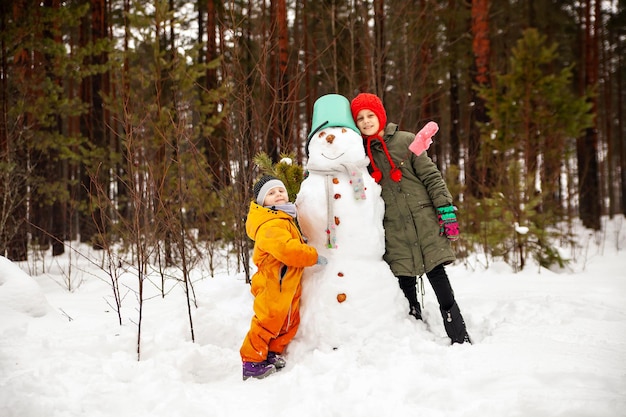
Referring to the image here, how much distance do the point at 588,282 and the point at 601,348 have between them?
2.74m

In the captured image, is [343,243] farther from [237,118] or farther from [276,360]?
[237,118]

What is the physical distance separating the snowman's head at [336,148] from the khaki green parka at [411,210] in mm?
296

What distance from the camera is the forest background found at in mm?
3971

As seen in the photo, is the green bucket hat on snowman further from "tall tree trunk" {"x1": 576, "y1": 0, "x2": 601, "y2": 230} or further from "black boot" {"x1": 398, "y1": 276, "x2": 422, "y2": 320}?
"tall tree trunk" {"x1": 576, "y1": 0, "x2": 601, "y2": 230}

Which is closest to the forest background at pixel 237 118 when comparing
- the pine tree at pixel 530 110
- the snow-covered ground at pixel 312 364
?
the pine tree at pixel 530 110

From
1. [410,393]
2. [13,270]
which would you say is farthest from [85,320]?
[410,393]

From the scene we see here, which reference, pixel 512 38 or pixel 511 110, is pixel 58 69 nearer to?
pixel 511 110

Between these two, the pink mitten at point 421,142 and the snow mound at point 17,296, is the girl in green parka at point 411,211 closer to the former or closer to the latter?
the pink mitten at point 421,142

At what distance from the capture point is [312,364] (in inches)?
96.3

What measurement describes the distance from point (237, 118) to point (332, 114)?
4.92 feet

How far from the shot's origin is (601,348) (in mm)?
2375

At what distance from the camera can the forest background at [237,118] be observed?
13.0 ft

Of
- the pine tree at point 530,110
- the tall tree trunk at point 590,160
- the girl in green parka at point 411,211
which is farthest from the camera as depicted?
the tall tree trunk at point 590,160

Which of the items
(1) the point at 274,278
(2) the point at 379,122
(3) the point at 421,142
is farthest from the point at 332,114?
(1) the point at 274,278
